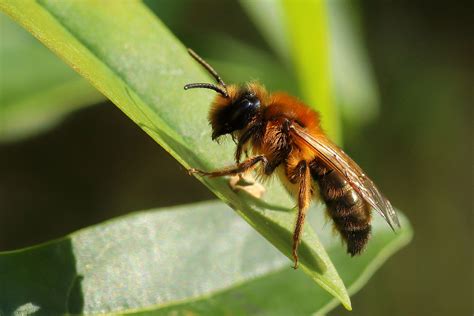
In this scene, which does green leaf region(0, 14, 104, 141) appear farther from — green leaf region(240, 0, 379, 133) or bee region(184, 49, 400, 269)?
bee region(184, 49, 400, 269)

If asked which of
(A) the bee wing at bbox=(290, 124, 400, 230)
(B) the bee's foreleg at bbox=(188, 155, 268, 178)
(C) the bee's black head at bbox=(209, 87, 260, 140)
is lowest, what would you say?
(B) the bee's foreleg at bbox=(188, 155, 268, 178)

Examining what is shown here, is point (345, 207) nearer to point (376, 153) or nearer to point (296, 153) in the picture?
point (296, 153)

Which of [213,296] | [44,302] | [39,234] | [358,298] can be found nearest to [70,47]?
[44,302]

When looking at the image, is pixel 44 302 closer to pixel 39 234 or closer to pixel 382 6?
pixel 39 234

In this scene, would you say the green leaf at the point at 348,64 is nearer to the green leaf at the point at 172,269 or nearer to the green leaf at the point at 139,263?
the green leaf at the point at 172,269

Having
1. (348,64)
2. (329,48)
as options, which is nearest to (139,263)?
(329,48)

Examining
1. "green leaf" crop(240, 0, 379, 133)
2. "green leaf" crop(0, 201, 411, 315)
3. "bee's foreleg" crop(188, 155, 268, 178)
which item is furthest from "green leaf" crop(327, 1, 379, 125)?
"bee's foreleg" crop(188, 155, 268, 178)

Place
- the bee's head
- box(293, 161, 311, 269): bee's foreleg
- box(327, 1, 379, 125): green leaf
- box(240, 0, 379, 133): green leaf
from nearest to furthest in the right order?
box(293, 161, 311, 269): bee's foreleg, the bee's head, box(240, 0, 379, 133): green leaf, box(327, 1, 379, 125): green leaf
